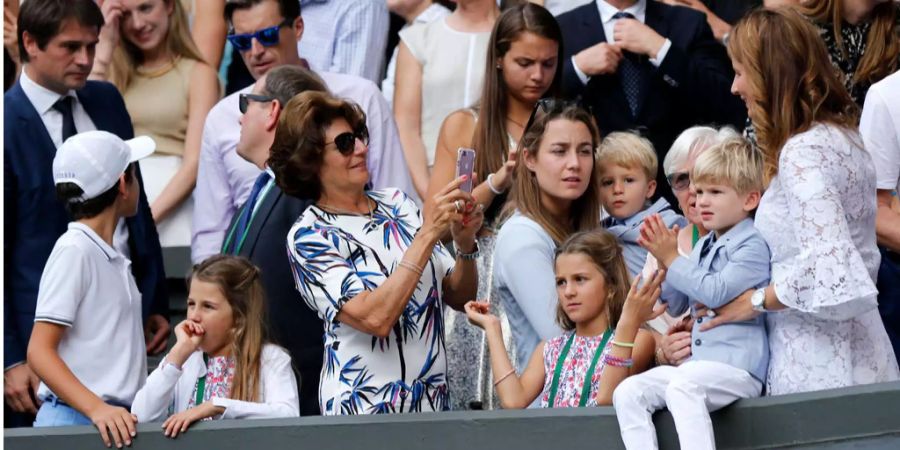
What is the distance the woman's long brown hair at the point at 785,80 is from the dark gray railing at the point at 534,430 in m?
0.73

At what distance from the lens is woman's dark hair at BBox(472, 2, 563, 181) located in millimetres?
7043

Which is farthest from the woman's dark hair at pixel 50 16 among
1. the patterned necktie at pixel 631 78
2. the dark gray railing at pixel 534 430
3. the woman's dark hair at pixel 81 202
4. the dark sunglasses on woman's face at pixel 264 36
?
the patterned necktie at pixel 631 78

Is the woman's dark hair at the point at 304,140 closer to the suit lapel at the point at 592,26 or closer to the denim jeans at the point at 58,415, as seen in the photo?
the denim jeans at the point at 58,415

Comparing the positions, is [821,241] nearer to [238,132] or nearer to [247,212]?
[247,212]

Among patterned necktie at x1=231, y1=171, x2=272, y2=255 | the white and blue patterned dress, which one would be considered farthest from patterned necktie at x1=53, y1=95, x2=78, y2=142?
the white and blue patterned dress

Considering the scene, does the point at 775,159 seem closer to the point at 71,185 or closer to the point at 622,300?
the point at 622,300

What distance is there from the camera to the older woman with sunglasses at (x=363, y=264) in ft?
19.2

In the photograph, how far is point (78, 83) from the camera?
299 inches

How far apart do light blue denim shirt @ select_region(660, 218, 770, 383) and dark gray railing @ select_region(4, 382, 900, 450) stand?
0.15 metres

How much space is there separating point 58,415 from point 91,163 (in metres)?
0.92

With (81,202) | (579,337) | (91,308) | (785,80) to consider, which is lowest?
(579,337)


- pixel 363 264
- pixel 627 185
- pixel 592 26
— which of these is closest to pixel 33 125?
pixel 363 264

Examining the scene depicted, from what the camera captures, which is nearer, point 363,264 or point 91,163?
point 363,264

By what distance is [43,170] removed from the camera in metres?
7.46
